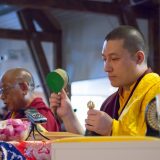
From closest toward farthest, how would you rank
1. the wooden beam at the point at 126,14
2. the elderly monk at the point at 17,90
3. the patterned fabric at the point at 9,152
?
the patterned fabric at the point at 9,152
the elderly monk at the point at 17,90
the wooden beam at the point at 126,14

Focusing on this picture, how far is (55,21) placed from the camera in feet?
25.1

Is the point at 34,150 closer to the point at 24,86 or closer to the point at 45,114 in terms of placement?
the point at 45,114

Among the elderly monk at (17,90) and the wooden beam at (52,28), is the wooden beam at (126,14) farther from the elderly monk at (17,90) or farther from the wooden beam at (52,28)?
the elderly monk at (17,90)

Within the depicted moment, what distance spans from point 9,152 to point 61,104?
1.97 ft

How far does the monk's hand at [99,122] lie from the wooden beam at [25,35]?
Result: 6042 mm

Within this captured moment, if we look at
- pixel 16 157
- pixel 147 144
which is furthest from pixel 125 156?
pixel 16 157

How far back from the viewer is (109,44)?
176cm

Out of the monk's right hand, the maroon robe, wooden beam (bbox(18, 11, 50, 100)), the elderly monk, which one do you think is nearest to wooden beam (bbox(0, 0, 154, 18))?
wooden beam (bbox(18, 11, 50, 100))

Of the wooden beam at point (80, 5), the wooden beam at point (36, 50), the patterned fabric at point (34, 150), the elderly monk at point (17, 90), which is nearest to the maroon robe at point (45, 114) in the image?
the elderly monk at point (17, 90)

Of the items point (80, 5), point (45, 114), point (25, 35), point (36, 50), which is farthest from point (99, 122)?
point (25, 35)

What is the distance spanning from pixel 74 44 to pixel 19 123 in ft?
19.6

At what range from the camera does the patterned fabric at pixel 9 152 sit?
118 cm

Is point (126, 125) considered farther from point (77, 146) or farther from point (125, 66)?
point (77, 146)

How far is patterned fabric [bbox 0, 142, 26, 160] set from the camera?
3.86 ft
